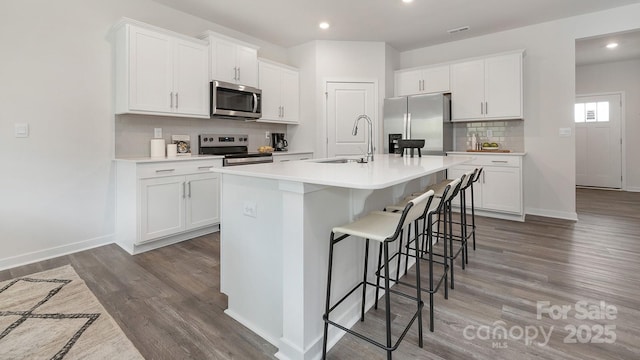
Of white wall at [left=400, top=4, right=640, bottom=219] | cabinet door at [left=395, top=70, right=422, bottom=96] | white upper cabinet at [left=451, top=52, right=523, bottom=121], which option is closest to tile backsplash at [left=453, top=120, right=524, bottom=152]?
white wall at [left=400, top=4, right=640, bottom=219]

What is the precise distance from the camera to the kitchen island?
4.91ft

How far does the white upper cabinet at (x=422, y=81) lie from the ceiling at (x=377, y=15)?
515 mm

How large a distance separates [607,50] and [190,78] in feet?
22.6

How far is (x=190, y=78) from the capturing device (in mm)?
3586

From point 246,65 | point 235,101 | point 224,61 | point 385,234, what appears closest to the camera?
point 385,234

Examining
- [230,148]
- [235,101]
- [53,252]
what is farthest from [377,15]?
[53,252]

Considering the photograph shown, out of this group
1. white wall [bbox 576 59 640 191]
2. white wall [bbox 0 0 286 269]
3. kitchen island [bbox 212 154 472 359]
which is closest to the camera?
kitchen island [bbox 212 154 472 359]

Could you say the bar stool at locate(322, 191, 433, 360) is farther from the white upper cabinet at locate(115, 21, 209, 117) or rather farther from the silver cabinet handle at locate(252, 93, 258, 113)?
the silver cabinet handle at locate(252, 93, 258, 113)

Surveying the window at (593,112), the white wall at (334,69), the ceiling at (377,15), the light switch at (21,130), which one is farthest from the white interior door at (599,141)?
the light switch at (21,130)

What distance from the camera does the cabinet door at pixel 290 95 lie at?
4.87m

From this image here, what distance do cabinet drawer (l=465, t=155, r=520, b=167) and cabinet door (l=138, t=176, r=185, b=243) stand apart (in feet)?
12.9

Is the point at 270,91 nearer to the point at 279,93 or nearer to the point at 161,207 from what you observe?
the point at 279,93

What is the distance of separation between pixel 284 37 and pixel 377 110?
1.83 metres

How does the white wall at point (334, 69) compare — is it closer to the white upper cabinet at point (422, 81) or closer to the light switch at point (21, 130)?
the white upper cabinet at point (422, 81)
